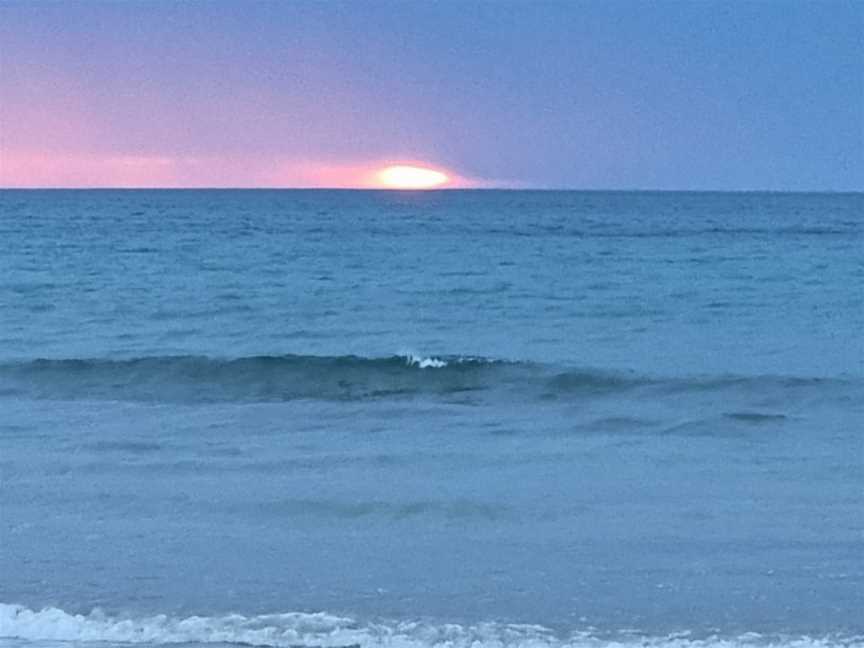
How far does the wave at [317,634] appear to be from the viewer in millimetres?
8203

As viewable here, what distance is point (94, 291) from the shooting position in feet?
104

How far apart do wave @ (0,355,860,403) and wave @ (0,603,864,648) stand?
946 cm

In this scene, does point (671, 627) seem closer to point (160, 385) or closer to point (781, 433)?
point (781, 433)

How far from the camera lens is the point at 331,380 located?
64.0ft

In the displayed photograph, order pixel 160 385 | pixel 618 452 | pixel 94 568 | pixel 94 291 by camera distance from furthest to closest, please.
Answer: pixel 94 291
pixel 160 385
pixel 618 452
pixel 94 568

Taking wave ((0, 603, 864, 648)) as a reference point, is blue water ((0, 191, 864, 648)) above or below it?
above

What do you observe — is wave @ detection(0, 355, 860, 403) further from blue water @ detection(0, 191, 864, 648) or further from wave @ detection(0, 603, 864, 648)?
wave @ detection(0, 603, 864, 648)

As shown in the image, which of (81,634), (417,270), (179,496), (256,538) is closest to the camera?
(81,634)

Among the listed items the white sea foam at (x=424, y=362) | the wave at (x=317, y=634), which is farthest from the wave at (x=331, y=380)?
the wave at (x=317, y=634)

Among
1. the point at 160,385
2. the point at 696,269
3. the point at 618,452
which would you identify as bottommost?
the point at 618,452

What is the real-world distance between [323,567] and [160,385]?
9.84 metres

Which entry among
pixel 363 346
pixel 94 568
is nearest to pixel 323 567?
pixel 94 568

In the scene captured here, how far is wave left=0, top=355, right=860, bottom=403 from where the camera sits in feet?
60.1

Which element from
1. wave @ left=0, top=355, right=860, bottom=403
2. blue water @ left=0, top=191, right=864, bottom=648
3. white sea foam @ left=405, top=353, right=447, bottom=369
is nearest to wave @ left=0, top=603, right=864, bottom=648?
blue water @ left=0, top=191, right=864, bottom=648
